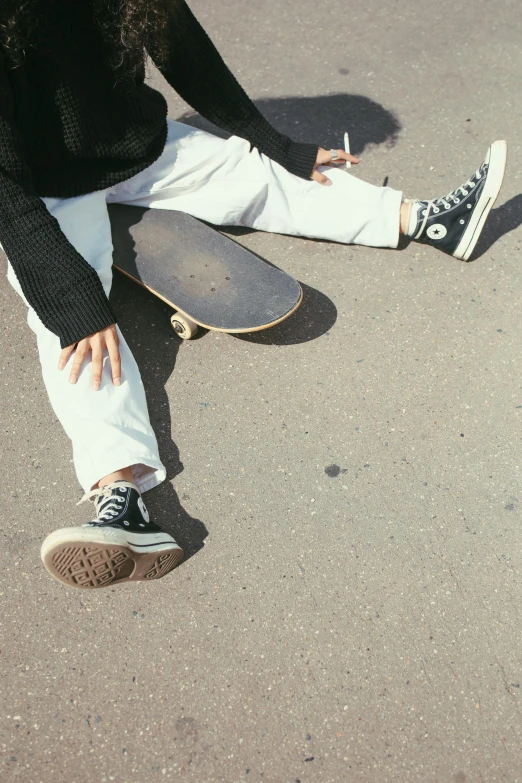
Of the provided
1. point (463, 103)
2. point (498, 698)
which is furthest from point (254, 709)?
point (463, 103)

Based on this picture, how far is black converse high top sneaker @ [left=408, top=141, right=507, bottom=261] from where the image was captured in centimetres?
261

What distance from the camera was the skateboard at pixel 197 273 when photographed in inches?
97.8

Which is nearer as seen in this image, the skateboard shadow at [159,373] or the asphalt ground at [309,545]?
the asphalt ground at [309,545]

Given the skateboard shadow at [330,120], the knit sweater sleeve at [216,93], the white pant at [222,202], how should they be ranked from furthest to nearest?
the skateboard shadow at [330,120] < the knit sweater sleeve at [216,93] < the white pant at [222,202]

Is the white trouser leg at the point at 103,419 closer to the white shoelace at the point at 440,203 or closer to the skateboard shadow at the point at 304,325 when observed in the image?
the skateboard shadow at the point at 304,325

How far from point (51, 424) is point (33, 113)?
1.02 m

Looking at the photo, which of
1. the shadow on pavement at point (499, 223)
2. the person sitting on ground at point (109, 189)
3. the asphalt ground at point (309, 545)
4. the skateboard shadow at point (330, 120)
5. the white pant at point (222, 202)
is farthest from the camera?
the skateboard shadow at point (330, 120)

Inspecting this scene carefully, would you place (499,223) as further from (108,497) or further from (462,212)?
(108,497)

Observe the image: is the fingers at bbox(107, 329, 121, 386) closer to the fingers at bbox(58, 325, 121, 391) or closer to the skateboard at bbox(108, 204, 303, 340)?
the fingers at bbox(58, 325, 121, 391)

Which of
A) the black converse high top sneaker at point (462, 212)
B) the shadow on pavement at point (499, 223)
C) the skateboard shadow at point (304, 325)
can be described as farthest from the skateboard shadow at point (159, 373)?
the shadow on pavement at point (499, 223)

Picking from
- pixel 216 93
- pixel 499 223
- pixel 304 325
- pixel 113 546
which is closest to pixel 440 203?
pixel 499 223

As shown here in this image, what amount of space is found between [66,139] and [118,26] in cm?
38

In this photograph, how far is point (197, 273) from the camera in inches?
102

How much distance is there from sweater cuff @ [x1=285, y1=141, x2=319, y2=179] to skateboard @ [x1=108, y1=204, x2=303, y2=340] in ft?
1.25
